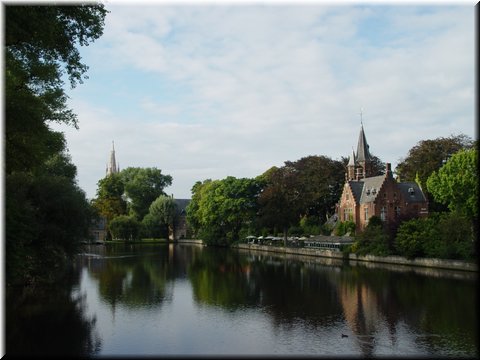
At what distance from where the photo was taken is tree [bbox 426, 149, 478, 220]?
1518 inches

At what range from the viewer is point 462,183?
39062 millimetres

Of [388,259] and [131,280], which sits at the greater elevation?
[388,259]

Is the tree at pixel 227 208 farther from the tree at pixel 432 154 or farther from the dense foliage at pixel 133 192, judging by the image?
the tree at pixel 432 154

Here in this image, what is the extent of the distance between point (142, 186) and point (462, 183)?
7245 centimetres

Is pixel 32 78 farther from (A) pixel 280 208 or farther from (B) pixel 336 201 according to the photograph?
(B) pixel 336 201

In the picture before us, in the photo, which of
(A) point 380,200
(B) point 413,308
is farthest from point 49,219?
(A) point 380,200

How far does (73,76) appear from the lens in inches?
663

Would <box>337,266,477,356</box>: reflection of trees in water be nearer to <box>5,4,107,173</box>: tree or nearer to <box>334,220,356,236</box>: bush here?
<box>5,4,107,173</box>: tree

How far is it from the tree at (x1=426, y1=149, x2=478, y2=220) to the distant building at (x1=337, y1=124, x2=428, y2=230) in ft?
49.0

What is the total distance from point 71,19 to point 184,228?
3751 inches

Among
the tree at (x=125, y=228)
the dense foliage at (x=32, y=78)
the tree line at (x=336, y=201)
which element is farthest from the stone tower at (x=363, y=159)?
the dense foliage at (x=32, y=78)

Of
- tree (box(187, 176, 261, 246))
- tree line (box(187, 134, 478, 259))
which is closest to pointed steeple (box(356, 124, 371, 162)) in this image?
tree line (box(187, 134, 478, 259))

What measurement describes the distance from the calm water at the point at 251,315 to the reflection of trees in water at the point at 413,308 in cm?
5

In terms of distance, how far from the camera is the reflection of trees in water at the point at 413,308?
763 inches
